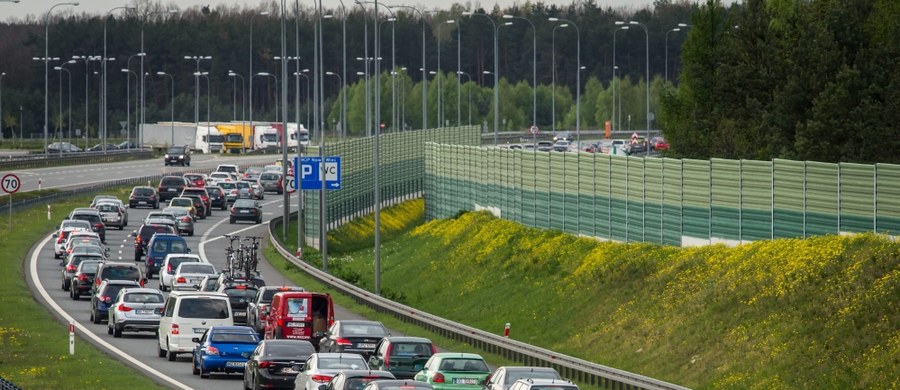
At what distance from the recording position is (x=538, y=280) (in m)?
55.8

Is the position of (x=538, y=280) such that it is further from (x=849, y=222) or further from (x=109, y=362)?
(x=109, y=362)

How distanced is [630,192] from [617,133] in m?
132

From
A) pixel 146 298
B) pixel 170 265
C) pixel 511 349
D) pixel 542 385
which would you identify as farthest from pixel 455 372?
pixel 170 265

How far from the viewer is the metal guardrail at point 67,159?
122 meters

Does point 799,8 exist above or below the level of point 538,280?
above

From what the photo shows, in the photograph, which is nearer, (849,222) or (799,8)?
(849,222)

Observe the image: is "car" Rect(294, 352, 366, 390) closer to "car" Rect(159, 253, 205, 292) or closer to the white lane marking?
the white lane marking

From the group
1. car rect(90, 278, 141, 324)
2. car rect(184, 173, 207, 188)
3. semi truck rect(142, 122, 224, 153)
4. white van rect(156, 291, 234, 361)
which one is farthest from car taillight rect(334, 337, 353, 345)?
semi truck rect(142, 122, 224, 153)

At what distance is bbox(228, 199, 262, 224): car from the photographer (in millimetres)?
89812

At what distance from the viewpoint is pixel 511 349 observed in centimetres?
3944

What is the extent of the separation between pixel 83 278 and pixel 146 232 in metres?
14.4

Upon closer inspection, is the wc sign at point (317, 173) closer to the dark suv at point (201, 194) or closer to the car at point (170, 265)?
the car at point (170, 265)

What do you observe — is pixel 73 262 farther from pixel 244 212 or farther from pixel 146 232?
pixel 244 212

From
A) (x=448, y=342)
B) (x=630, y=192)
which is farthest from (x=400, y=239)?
(x=448, y=342)
